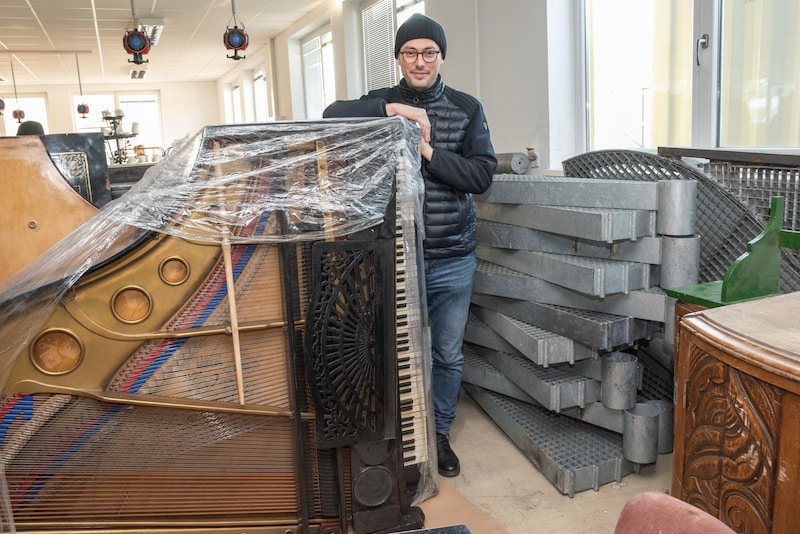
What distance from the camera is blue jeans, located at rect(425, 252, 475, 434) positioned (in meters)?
2.36

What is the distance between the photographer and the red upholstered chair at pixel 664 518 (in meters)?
0.74

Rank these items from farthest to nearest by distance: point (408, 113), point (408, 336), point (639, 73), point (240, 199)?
1. point (639, 73)
2. point (408, 113)
3. point (408, 336)
4. point (240, 199)

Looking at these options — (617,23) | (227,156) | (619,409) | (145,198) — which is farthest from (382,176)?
(617,23)

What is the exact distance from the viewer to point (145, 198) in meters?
1.66

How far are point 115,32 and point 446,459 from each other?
8.80 meters

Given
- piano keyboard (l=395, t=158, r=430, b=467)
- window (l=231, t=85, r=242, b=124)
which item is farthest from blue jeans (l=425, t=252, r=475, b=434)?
window (l=231, t=85, r=242, b=124)

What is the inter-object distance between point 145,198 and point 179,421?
0.57m

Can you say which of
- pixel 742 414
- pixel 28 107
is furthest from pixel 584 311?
pixel 28 107

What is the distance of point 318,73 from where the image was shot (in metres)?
9.07

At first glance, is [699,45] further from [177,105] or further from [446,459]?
[177,105]

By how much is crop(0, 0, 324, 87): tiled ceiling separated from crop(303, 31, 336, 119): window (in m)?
0.43

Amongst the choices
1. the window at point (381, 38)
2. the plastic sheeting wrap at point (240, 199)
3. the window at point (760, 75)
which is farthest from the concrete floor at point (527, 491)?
the window at point (381, 38)

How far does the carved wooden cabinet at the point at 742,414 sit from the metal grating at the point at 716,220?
27.6 inches

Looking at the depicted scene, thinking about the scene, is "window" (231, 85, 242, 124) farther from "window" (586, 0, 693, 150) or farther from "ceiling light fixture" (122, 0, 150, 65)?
"window" (586, 0, 693, 150)
